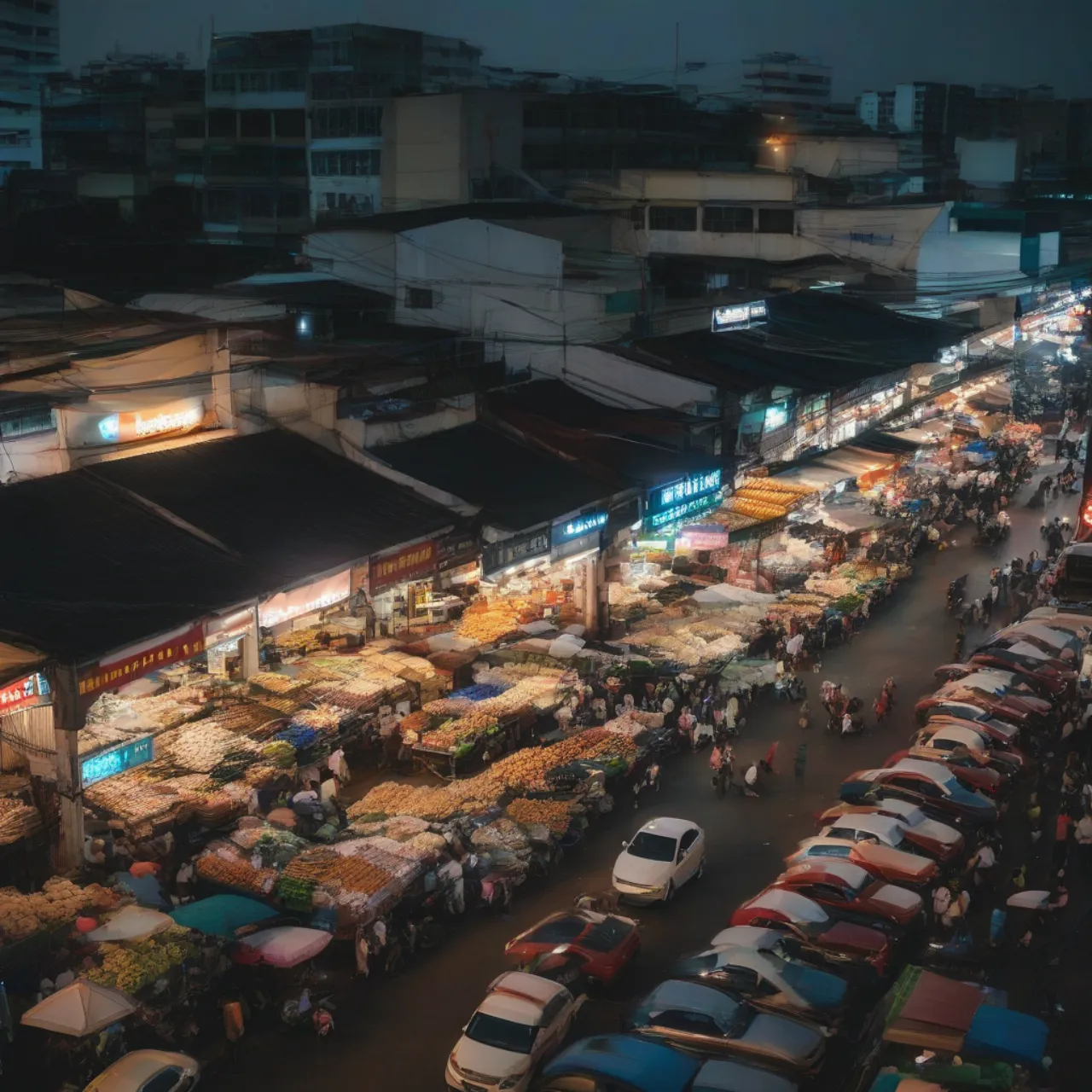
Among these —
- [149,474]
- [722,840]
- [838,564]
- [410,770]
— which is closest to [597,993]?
[722,840]

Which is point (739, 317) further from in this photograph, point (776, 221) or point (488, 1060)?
point (488, 1060)

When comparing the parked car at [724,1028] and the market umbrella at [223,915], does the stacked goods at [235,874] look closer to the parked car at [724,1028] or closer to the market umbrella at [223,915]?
the market umbrella at [223,915]

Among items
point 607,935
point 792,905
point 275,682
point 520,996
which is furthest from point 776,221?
point 520,996

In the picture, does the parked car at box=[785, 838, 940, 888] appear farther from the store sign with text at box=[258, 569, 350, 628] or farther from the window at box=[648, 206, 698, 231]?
the window at box=[648, 206, 698, 231]

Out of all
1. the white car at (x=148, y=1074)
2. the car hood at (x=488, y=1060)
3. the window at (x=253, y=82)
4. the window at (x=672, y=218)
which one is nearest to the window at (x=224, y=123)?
the window at (x=253, y=82)

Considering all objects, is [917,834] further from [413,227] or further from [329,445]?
[413,227]
